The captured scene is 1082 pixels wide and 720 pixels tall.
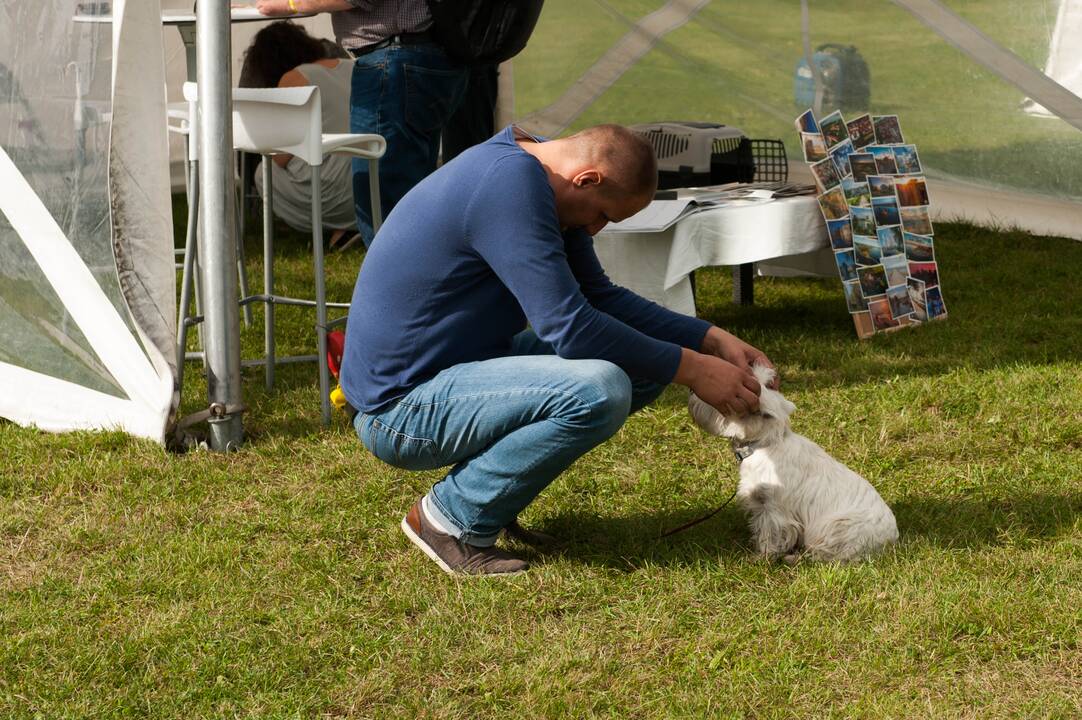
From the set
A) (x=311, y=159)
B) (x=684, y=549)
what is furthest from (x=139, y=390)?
(x=684, y=549)

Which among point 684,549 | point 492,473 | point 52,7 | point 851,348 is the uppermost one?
point 52,7

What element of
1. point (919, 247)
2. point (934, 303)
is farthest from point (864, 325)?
point (919, 247)

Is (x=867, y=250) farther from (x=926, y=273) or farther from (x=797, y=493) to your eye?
(x=797, y=493)

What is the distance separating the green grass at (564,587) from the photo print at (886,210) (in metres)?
1.40

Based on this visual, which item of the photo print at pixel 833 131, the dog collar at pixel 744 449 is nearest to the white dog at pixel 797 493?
the dog collar at pixel 744 449

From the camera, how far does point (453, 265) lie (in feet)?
9.77

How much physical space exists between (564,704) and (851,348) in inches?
130

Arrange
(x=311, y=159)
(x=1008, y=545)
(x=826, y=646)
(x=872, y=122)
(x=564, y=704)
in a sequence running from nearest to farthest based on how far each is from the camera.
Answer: (x=564, y=704)
(x=826, y=646)
(x=1008, y=545)
(x=311, y=159)
(x=872, y=122)

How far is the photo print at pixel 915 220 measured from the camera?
5988mm

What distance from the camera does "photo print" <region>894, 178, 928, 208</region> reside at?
5.99 metres

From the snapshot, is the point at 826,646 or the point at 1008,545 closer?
the point at 826,646

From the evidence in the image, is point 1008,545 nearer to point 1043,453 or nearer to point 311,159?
point 1043,453

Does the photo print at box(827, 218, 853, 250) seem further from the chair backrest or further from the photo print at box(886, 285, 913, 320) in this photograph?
the chair backrest

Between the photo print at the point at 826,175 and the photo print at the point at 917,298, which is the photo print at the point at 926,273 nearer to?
the photo print at the point at 917,298
